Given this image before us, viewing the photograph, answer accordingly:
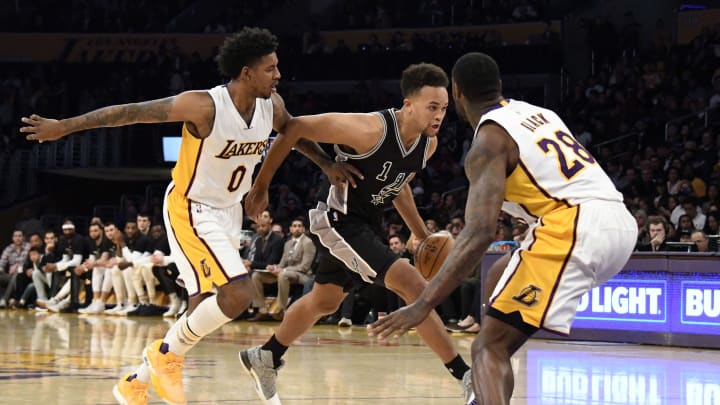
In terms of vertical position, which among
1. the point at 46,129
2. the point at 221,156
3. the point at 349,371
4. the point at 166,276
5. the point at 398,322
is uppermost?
the point at 46,129

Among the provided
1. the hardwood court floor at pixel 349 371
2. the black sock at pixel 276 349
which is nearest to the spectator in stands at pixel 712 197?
the hardwood court floor at pixel 349 371

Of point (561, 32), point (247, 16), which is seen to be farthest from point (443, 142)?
point (247, 16)

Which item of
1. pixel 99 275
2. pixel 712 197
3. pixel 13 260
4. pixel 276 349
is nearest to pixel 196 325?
pixel 276 349

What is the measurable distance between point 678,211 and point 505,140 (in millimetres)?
10253

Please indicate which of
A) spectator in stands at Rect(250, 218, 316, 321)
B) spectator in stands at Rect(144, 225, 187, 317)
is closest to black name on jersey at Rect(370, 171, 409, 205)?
spectator in stands at Rect(250, 218, 316, 321)

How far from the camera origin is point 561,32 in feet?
73.2

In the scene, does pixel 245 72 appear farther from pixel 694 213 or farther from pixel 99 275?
pixel 99 275

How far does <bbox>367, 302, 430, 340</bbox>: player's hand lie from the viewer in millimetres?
3729

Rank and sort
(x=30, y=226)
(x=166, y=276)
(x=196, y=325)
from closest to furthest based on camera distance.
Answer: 1. (x=196, y=325)
2. (x=166, y=276)
3. (x=30, y=226)

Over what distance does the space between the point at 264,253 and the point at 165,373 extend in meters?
9.08

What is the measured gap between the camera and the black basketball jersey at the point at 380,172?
19.8 feet

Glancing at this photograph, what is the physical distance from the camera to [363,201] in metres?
6.23

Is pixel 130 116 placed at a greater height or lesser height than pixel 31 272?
greater

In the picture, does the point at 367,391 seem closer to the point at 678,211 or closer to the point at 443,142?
the point at 678,211
